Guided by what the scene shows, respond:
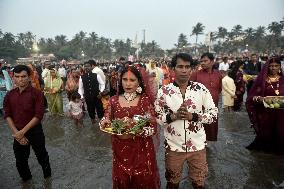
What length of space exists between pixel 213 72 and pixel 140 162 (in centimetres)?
303

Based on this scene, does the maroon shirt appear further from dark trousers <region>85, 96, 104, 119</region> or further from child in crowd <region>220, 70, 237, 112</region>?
child in crowd <region>220, 70, 237, 112</region>

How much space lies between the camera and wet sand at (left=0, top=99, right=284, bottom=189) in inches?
187

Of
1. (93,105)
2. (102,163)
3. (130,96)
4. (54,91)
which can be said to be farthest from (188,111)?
(54,91)

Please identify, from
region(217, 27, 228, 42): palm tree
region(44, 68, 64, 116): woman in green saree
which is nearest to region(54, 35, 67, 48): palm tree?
region(217, 27, 228, 42): palm tree

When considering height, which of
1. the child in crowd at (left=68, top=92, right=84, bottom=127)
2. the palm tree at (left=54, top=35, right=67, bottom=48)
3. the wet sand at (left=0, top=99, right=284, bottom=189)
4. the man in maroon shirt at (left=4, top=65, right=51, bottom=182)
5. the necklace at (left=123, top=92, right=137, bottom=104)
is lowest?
the wet sand at (left=0, top=99, right=284, bottom=189)

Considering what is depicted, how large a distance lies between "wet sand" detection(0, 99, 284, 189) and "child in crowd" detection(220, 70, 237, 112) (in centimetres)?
172

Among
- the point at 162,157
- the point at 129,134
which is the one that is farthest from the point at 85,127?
the point at 129,134

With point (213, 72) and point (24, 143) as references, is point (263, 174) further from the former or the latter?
point (24, 143)

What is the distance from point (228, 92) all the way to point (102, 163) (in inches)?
211

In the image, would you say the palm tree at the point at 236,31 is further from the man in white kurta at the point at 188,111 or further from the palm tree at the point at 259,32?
the man in white kurta at the point at 188,111

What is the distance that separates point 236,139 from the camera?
703cm

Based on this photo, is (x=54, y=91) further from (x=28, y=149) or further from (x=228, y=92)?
(x=28, y=149)

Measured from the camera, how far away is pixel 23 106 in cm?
436

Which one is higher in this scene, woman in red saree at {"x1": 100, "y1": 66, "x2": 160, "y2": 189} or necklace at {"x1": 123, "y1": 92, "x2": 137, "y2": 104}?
necklace at {"x1": 123, "y1": 92, "x2": 137, "y2": 104}
